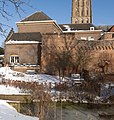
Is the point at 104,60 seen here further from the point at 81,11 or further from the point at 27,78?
the point at 81,11

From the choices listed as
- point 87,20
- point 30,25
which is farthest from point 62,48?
point 87,20

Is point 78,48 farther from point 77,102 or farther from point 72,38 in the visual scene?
point 77,102

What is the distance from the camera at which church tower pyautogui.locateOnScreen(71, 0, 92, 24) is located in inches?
2815

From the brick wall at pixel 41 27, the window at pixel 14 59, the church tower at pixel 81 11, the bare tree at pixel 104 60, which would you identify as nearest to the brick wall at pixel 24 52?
the window at pixel 14 59

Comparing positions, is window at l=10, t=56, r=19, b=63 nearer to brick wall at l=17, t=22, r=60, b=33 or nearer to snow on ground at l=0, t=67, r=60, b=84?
brick wall at l=17, t=22, r=60, b=33

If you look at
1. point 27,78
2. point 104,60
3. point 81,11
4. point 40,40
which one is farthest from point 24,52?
point 81,11

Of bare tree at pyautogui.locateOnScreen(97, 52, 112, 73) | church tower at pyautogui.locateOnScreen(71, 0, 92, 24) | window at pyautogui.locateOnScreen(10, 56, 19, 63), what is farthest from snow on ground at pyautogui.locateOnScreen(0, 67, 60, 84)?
church tower at pyautogui.locateOnScreen(71, 0, 92, 24)

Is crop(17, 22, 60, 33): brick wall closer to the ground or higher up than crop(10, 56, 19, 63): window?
higher up

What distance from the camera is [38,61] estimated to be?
34438 mm

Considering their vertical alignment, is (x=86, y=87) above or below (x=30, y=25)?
below

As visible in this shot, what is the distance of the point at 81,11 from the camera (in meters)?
72.7

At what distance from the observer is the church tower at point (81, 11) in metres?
71.5

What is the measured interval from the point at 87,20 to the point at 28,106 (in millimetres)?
60629

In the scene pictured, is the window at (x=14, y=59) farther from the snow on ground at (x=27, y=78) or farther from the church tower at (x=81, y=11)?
the church tower at (x=81, y=11)
